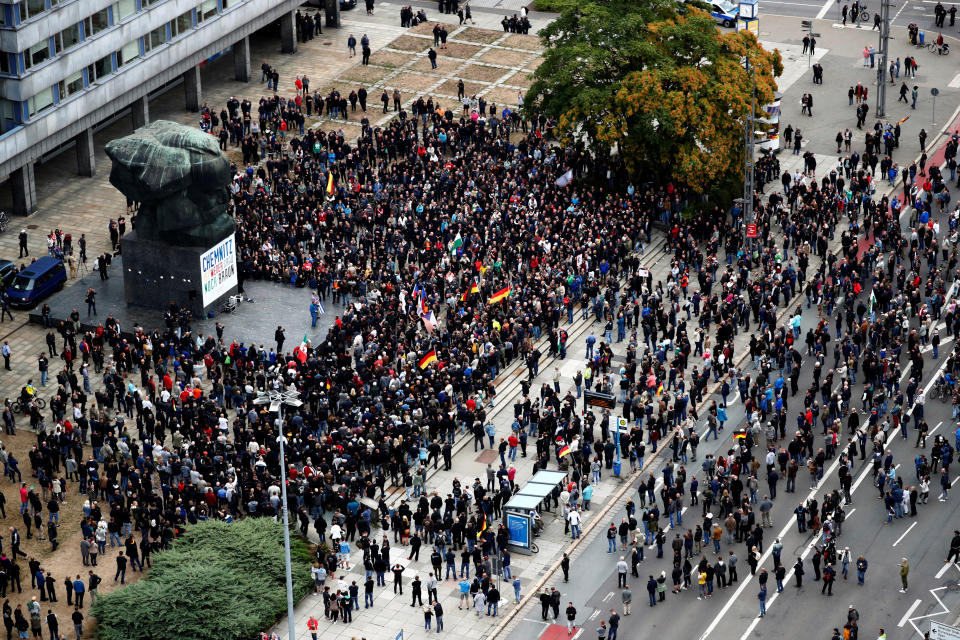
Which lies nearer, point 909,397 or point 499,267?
point 909,397

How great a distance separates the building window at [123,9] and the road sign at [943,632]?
5903 centimetres

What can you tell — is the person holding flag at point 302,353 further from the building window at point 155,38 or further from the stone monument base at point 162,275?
the building window at point 155,38

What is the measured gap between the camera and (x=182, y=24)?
105812 millimetres

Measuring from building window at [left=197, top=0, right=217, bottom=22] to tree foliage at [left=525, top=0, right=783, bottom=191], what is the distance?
22.2 m

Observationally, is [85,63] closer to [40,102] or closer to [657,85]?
[40,102]

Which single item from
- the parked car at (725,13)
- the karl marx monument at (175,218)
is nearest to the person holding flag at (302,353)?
the karl marx monument at (175,218)

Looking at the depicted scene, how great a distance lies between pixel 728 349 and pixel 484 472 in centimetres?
1328

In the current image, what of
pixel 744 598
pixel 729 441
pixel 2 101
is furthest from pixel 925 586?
pixel 2 101

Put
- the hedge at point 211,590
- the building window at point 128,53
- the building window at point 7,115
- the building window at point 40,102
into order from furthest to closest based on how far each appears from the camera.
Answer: the building window at point 128,53
the building window at point 40,102
the building window at point 7,115
the hedge at point 211,590

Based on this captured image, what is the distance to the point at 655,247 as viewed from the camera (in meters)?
93.6

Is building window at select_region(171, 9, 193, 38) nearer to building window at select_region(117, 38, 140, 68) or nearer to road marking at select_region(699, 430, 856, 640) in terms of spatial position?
building window at select_region(117, 38, 140, 68)

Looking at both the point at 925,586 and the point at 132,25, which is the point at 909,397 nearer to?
the point at 925,586

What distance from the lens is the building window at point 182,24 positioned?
105062mm

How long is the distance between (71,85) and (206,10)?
13.8 metres
